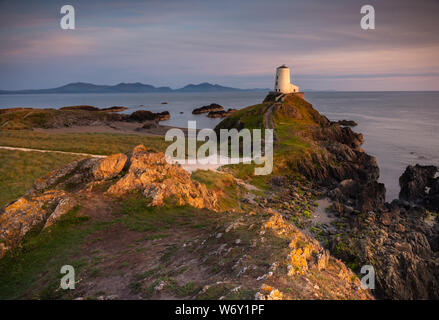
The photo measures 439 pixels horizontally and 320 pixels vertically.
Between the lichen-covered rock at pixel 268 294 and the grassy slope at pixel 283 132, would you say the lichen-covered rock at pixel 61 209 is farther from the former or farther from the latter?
the grassy slope at pixel 283 132

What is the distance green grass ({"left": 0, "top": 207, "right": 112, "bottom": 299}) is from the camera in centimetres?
1130

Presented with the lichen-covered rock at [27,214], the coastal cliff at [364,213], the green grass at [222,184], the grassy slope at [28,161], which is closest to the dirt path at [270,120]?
the coastal cliff at [364,213]

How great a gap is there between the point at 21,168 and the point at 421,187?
53.4m

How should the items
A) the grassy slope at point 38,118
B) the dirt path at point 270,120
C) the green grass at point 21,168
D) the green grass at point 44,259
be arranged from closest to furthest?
the green grass at point 44,259
the green grass at point 21,168
the dirt path at point 270,120
the grassy slope at point 38,118

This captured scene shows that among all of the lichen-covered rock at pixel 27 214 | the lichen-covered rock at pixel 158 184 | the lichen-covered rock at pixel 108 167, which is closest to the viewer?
the lichen-covered rock at pixel 27 214

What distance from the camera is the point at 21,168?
109 feet

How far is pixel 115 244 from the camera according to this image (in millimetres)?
14781

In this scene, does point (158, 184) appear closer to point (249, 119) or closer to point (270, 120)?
point (270, 120)

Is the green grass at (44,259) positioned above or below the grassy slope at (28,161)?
below

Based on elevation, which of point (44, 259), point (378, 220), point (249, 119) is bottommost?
point (378, 220)

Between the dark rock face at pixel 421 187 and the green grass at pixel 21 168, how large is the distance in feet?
147

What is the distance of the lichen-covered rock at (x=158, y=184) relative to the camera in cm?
1998

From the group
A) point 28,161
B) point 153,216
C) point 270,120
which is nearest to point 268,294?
point 153,216
